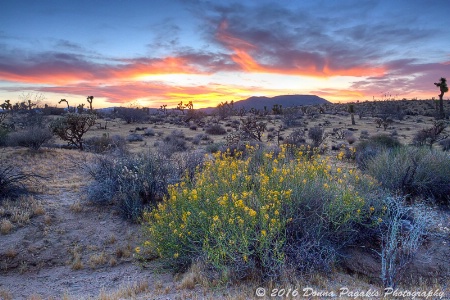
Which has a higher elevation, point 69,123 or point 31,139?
point 69,123

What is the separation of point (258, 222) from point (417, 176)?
632 centimetres

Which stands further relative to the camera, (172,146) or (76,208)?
(172,146)

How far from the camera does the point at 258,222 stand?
5.37 m

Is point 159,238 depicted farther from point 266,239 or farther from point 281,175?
point 281,175

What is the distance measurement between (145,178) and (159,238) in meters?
3.65

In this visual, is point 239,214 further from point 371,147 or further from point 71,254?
point 371,147

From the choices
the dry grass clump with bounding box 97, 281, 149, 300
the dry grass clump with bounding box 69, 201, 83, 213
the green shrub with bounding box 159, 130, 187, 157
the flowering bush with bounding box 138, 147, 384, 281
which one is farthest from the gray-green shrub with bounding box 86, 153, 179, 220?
the green shrub with bounding box 159, 130, 187, 157

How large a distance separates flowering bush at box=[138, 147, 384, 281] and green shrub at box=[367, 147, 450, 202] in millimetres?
3143

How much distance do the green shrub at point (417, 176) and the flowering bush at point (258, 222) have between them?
124 inches

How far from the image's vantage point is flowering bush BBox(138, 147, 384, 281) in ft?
17.0

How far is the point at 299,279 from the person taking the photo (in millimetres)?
5145

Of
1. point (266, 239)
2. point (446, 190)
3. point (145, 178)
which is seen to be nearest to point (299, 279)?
point (266, 239)

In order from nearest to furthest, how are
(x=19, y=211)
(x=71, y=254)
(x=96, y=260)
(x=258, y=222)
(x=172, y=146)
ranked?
(x=258, y=222)
(x=96, y=260)
(x=71, y=254)
(x=19, y=211)
(x=172, y=146)

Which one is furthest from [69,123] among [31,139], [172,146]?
[172,146]
